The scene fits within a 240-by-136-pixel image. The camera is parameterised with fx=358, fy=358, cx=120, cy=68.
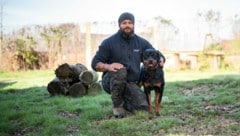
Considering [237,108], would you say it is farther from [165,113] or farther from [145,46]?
[145,46]

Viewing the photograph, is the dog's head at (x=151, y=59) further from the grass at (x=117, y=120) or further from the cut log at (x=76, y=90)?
the cut log at (x=76, y=90)

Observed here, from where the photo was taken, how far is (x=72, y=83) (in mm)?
8648

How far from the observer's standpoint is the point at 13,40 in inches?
736

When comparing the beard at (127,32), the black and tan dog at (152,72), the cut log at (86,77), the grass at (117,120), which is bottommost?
the grass at (117,120)

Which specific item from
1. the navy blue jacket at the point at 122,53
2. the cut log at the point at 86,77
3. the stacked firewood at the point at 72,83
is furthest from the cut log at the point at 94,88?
the navy blue jacket at the point at 122,53

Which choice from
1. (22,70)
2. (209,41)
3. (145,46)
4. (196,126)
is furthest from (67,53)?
(196,126)

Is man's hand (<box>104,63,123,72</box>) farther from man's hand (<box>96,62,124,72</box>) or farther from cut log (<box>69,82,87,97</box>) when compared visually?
cut log (<box>69,82,87,97</box>)

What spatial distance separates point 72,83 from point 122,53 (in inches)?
131

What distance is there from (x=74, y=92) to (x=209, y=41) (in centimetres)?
1110

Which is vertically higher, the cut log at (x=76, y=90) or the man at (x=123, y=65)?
the man at (x=123, y=65)

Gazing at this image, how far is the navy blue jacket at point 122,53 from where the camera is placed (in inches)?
221

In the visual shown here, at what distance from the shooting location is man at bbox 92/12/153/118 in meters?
5.42

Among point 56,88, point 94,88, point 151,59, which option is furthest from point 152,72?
point 56,88

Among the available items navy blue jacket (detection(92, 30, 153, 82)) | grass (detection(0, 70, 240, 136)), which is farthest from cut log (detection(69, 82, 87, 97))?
A: navy blue jacket (detection(92, 30, 153, 82))
